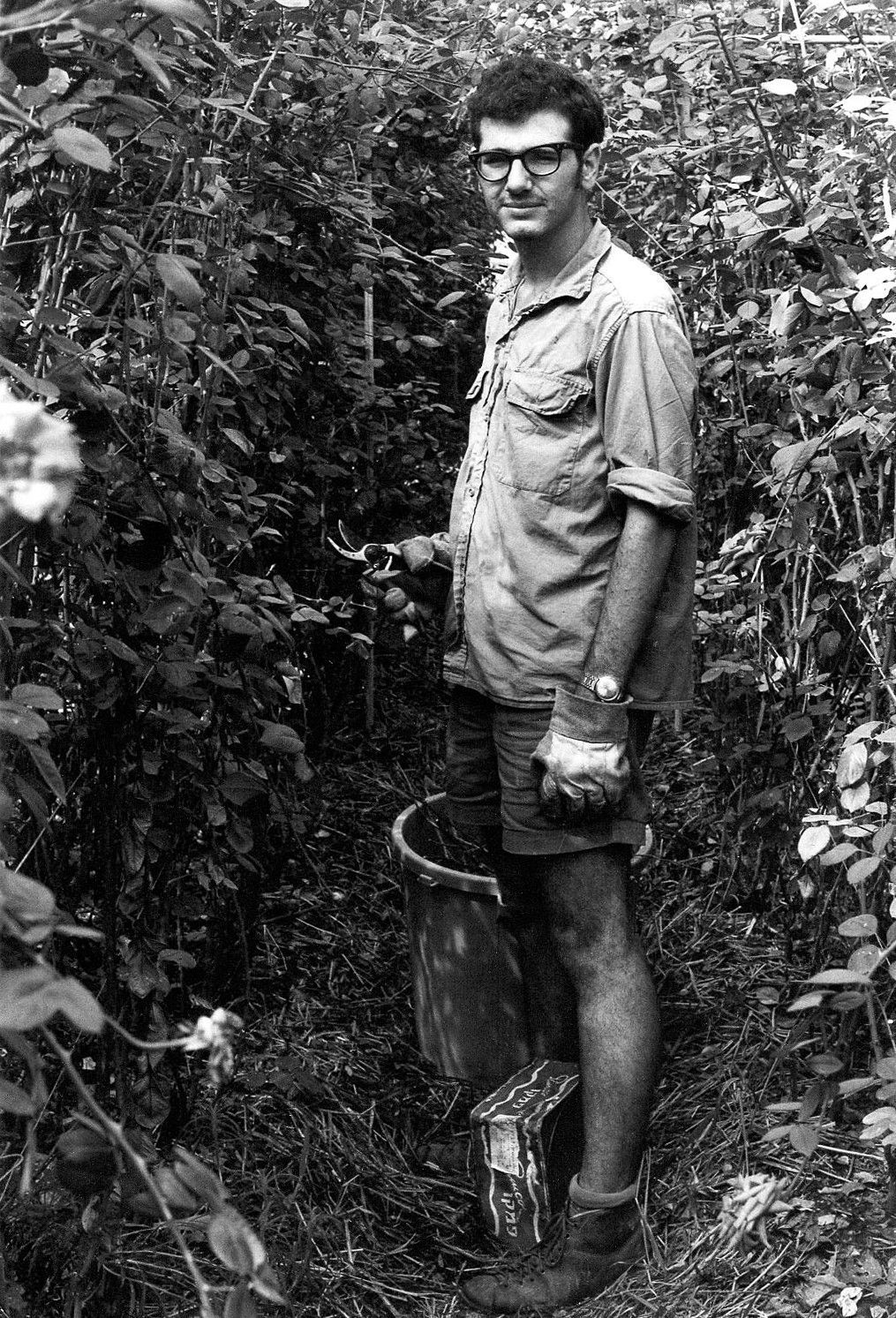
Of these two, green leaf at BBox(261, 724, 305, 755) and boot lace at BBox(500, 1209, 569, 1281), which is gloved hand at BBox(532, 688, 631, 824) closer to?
green leaf at BBox(261, 724, 305, 755)

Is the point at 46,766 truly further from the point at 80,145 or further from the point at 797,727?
the point at 797,727

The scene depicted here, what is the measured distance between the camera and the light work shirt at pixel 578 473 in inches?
94.8

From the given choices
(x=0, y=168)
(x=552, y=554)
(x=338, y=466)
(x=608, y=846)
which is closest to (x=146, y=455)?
(x=0, y=168)

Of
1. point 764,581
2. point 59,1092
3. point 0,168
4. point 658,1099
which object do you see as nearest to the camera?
point 0,168

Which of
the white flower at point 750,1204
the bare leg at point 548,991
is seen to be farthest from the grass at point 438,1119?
the white flower at point 750,1204

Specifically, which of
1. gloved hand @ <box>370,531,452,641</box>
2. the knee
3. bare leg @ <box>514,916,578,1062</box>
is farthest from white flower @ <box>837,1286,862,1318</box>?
gloved hand @ <box>370,531,452,641</box>

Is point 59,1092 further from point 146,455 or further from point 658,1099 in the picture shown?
point 658,1099

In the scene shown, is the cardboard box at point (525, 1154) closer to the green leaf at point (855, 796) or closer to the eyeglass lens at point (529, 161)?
the green leaf at point (855, 796)

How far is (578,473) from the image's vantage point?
2.51 meters

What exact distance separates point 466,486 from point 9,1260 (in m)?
1.46

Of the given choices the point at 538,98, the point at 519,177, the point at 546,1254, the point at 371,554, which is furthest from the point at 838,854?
the point at 371,554

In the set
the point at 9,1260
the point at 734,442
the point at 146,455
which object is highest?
the point at 146,455

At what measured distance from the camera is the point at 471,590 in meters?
2.68

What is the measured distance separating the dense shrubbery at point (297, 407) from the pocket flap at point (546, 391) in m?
0.35
